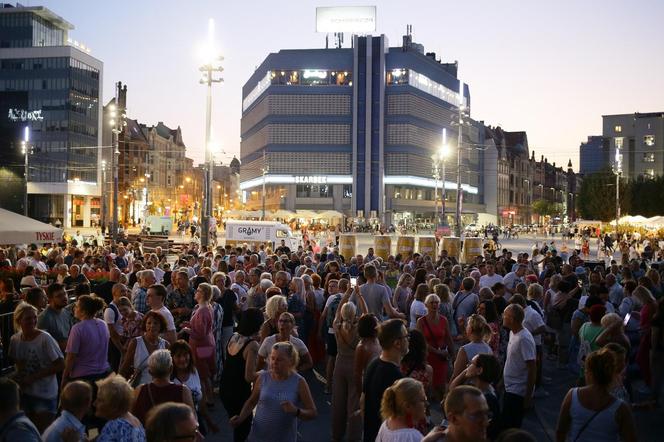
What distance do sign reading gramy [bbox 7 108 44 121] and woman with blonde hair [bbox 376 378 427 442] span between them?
69985mm

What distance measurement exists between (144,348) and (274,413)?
1.96m

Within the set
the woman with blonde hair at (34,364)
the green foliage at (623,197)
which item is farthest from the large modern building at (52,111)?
the woman with blonde hair at (34,364)

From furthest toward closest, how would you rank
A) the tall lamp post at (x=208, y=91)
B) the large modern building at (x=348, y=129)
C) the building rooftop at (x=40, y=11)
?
the large modern building at (x=348, y=129)
the building rooftop at (x=40, y=11)
the tall lamp post at (x=208, y=91)

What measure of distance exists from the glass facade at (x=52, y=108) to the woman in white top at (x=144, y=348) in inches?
3667

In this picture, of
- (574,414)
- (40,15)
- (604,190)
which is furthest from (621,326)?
(40,15)

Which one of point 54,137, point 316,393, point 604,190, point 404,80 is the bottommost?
point 316,393

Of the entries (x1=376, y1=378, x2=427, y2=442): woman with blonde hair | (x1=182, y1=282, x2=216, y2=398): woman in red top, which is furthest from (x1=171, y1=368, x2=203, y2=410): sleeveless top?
(x1=182, y1=282, x2=216, y2=398): woman in red top

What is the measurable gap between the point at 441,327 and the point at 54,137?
95.5 meters

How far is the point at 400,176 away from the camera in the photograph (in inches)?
4208

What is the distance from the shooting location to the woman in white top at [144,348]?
22.2 feet

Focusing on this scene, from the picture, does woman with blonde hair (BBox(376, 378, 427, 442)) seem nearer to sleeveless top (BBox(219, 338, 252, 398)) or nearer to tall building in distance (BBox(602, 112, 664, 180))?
sleeveless top (BBox(219, 338, 252, 398))

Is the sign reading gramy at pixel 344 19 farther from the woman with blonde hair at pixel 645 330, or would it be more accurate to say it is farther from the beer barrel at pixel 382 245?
the woman with blonde hair at pixel 645 330

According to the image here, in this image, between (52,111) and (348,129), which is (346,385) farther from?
(348,129)

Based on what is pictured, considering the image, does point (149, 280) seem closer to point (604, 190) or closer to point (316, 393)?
point (316, 393)
